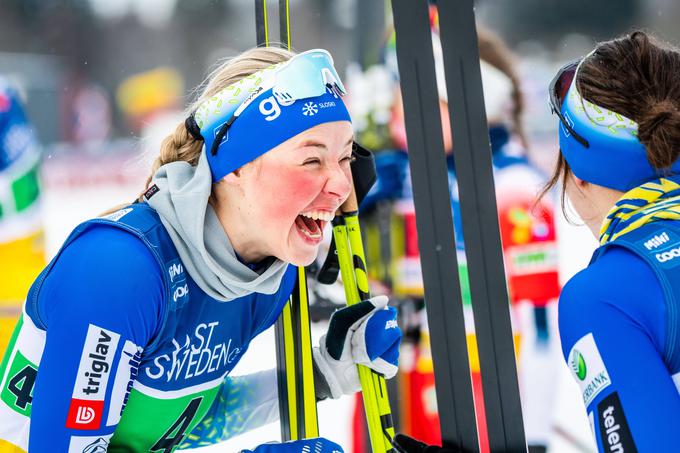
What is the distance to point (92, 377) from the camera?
1.10 m

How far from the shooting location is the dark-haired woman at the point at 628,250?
0.84 m

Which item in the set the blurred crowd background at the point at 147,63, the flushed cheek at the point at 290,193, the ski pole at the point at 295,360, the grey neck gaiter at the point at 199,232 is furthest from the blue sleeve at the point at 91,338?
the blurred crowd background at the point at 147,63

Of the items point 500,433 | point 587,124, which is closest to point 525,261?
point 500,433

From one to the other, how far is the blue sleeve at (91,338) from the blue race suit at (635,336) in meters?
0.62

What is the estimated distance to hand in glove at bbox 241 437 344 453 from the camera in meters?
1.38

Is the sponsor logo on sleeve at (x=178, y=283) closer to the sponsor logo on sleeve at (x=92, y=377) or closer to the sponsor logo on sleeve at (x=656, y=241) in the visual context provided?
the sponsor logo on sleeve at (x=92, y=377)

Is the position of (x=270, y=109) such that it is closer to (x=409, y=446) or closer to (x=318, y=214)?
(x=318, y=214)

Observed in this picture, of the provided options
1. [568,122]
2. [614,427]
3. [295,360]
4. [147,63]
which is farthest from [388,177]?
[614,427]

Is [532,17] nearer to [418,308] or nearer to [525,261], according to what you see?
[525,261]

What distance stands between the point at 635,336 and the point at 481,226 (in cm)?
44

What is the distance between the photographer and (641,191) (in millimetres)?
945

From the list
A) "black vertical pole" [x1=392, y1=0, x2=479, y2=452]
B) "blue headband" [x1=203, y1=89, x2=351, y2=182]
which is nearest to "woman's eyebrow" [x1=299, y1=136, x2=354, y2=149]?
"blue headband" [x1=203, y1=89, x2=351, y2=182]

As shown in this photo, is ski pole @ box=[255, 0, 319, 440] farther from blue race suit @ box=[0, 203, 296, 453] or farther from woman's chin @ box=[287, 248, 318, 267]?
woman's chin @ box=[287, 248, 318, 267]

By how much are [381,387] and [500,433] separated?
1.05ft
